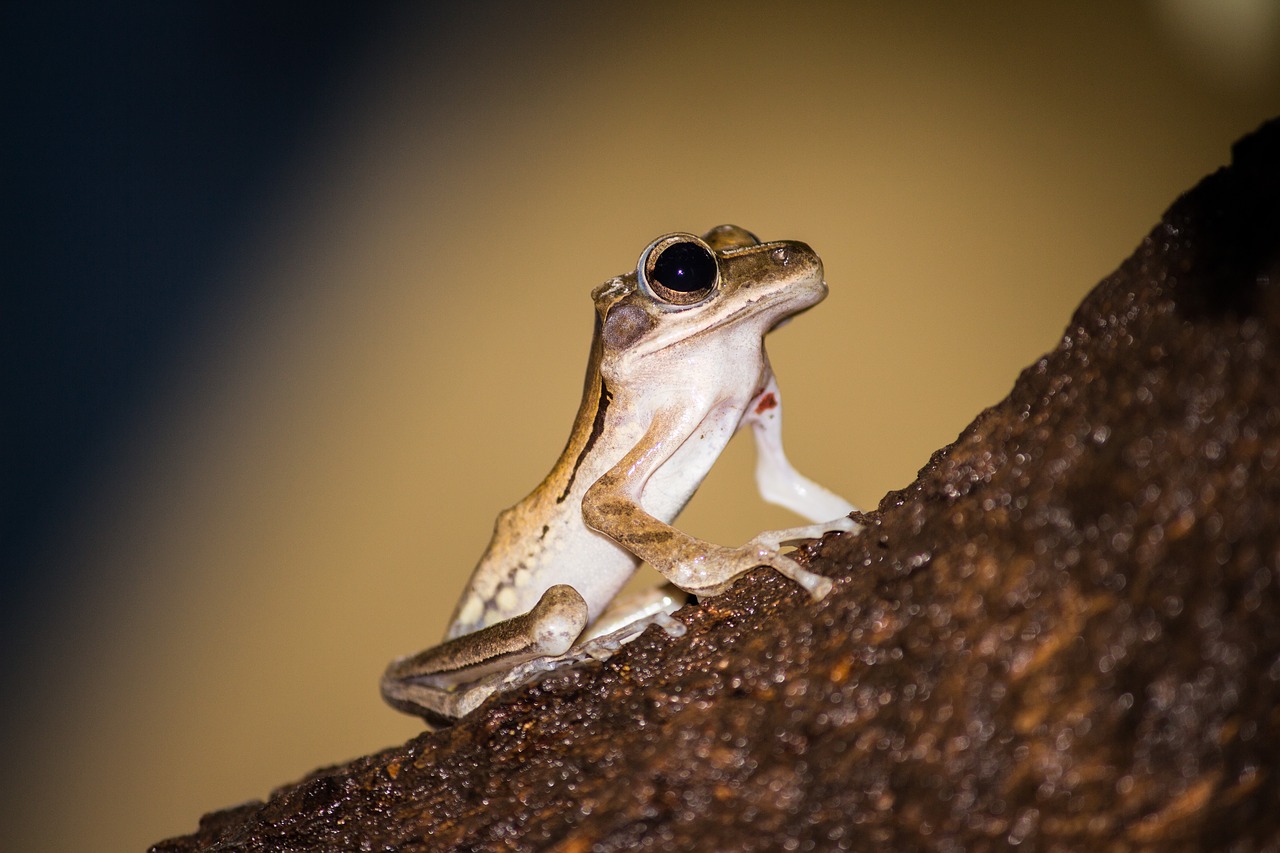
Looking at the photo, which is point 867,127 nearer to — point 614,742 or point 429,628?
point 429,628

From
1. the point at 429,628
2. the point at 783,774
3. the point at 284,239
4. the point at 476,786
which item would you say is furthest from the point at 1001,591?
→ the point at 284,239

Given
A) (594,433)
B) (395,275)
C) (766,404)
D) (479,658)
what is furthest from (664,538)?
(395,275)

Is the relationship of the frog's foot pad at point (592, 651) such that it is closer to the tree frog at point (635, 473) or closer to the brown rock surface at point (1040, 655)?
the tree frog at point (635, 473)

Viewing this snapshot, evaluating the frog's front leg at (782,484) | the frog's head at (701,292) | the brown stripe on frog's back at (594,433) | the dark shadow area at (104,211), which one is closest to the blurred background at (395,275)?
the dark shadow area at (104,211)

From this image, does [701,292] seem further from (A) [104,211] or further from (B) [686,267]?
(A) [104,211]

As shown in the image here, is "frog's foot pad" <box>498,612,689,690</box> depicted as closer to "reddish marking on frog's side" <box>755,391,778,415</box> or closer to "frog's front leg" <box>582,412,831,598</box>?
"frog's front leg" <box>582,412,831,598</box>

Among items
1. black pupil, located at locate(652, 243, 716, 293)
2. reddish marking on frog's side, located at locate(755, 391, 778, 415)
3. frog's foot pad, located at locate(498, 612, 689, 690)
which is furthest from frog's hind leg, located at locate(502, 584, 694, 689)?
black pupil, located at locate(652, 243, 716, 293)
